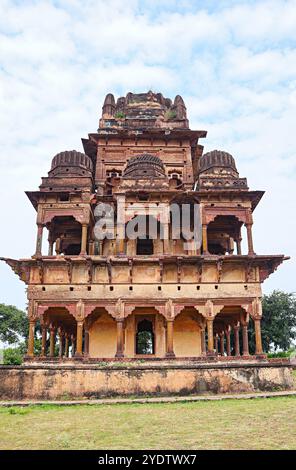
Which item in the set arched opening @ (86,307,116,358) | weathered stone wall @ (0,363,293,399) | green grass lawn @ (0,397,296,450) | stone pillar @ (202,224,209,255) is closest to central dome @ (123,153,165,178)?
stone pillar @ (202,224,209,255)

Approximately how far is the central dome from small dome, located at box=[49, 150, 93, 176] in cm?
211

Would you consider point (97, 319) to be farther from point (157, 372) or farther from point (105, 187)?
point (157, 372)

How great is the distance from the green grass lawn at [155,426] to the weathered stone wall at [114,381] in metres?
1.42

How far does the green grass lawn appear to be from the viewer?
705cm

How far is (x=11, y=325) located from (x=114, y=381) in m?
35.5

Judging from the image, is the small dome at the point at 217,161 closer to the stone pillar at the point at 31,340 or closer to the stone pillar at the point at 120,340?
the stone pillar at the point at 120,340

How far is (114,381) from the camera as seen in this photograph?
1355 cm

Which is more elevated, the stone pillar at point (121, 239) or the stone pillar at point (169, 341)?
the stone pillar at point (121, 239)

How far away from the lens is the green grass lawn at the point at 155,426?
23.1 feet

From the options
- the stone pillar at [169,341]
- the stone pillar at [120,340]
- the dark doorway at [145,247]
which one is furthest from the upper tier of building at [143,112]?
the stone pillar at [169,341]

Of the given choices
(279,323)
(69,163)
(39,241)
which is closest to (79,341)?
(39,241)

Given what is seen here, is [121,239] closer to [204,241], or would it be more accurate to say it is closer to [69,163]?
Result: [204,241]

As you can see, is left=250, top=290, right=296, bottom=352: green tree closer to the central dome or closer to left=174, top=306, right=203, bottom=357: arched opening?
left=174, top=306, right=203, bottom=357: arched opening
